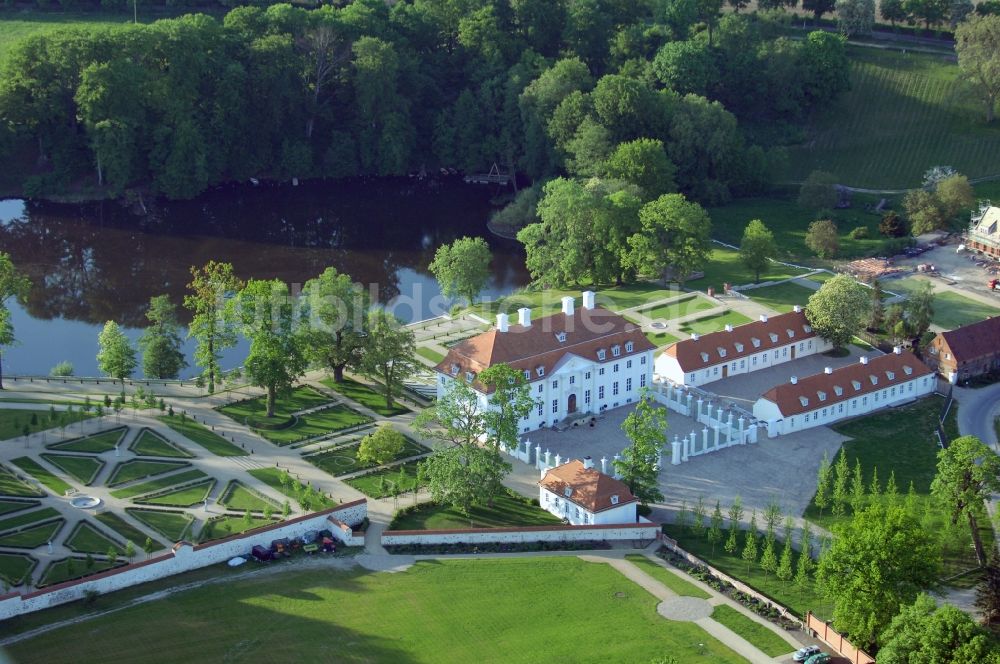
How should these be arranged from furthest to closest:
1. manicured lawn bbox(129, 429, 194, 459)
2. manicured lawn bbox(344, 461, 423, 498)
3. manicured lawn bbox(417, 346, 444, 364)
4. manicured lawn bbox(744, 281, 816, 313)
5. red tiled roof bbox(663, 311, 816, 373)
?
1. manicured lawn bbox(744, 281, 816, 313)
2. manicured lawn bbox(417, 346, 444, 364)
3. red tiled roof bbox(663, 311, 816, 373)
4. manicured lawn bbox(129, 429, 194, 459)
5. manicured lawn bbox(344, 461, 423, 498)

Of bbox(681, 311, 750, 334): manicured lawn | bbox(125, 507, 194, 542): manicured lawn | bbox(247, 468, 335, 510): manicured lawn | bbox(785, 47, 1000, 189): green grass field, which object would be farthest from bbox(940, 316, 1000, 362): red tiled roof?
bbox(125, 507, 194, 542): manicured lawn

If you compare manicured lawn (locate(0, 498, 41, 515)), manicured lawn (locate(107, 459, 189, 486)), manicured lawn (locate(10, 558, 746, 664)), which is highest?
manicured lawn (locate(107, 459, 189, 486))

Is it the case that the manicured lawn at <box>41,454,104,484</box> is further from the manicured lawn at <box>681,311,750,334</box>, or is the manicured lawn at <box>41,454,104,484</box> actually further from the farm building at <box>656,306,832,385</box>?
the manicured lawn at <box>681,311,750,334</box>

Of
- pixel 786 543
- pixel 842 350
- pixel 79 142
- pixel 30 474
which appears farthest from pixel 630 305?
pixel 79 142

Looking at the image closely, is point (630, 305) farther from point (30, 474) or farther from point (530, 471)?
point (30, 474)

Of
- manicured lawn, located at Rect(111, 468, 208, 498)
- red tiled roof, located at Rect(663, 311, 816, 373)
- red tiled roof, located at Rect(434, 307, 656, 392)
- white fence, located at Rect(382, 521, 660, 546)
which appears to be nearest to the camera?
white fence, located at Rect(382, 521, 660, 546)

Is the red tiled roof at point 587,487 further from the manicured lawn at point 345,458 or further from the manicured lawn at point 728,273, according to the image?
the manicured lawn at point 728,273

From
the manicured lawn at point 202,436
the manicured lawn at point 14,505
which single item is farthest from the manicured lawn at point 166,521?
the manicured lawn at point 202,436
